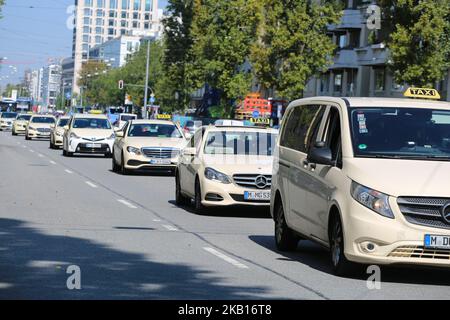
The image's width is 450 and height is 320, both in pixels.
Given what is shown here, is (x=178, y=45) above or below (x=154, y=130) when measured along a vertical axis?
above

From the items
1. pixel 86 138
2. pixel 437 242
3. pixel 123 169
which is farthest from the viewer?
pixel 86 138

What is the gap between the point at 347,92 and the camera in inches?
2857

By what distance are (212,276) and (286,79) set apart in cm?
4914

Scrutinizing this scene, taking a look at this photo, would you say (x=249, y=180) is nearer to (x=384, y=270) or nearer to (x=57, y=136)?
(x=384, y=270)

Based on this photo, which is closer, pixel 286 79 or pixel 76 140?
pixel 76 140

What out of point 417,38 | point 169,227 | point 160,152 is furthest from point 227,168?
point 417,38

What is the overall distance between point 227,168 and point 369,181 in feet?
25.9

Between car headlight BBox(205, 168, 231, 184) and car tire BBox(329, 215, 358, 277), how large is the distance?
7.12 meters

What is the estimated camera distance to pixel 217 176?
1802 centimetres

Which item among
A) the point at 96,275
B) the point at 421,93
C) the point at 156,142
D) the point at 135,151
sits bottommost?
the point at 96,275

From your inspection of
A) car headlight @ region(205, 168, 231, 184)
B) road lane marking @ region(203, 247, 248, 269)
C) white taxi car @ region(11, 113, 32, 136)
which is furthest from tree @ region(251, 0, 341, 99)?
road lane marking @ region(203, 247, 248, 269)

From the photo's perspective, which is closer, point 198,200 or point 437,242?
point 437,242
